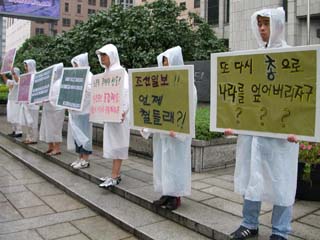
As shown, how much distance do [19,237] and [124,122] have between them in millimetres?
2107

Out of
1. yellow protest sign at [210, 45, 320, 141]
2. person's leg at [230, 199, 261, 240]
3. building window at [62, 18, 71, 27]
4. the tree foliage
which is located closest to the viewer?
yellow protest sign at [210, 45, 320, 141]

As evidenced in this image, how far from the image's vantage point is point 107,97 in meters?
5.76

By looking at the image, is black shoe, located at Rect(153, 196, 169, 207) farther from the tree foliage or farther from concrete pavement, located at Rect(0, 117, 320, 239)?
the tree foliage

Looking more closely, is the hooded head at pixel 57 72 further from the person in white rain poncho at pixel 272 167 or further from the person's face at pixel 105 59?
the person in white rain poncho at pixel 272 167

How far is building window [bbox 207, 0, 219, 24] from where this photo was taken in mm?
39969

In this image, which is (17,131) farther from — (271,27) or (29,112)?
(271,27)

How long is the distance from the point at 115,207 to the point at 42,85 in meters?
4.41

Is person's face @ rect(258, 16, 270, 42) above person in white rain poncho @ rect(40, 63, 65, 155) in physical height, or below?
above

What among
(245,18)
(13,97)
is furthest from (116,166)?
(245,18)

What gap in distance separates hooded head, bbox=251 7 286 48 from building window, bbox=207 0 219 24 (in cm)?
3776

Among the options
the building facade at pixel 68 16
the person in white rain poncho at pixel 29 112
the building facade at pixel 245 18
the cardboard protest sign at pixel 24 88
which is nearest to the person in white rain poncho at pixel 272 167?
the cardboard protest sign at pixel 24 88

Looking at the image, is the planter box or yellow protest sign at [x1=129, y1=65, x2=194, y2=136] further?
the planter box

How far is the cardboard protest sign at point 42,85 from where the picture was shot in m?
8.14

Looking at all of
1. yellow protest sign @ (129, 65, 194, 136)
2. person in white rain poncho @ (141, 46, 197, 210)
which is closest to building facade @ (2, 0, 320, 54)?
yellow protest sign @ (129, 65, 194, 136)
